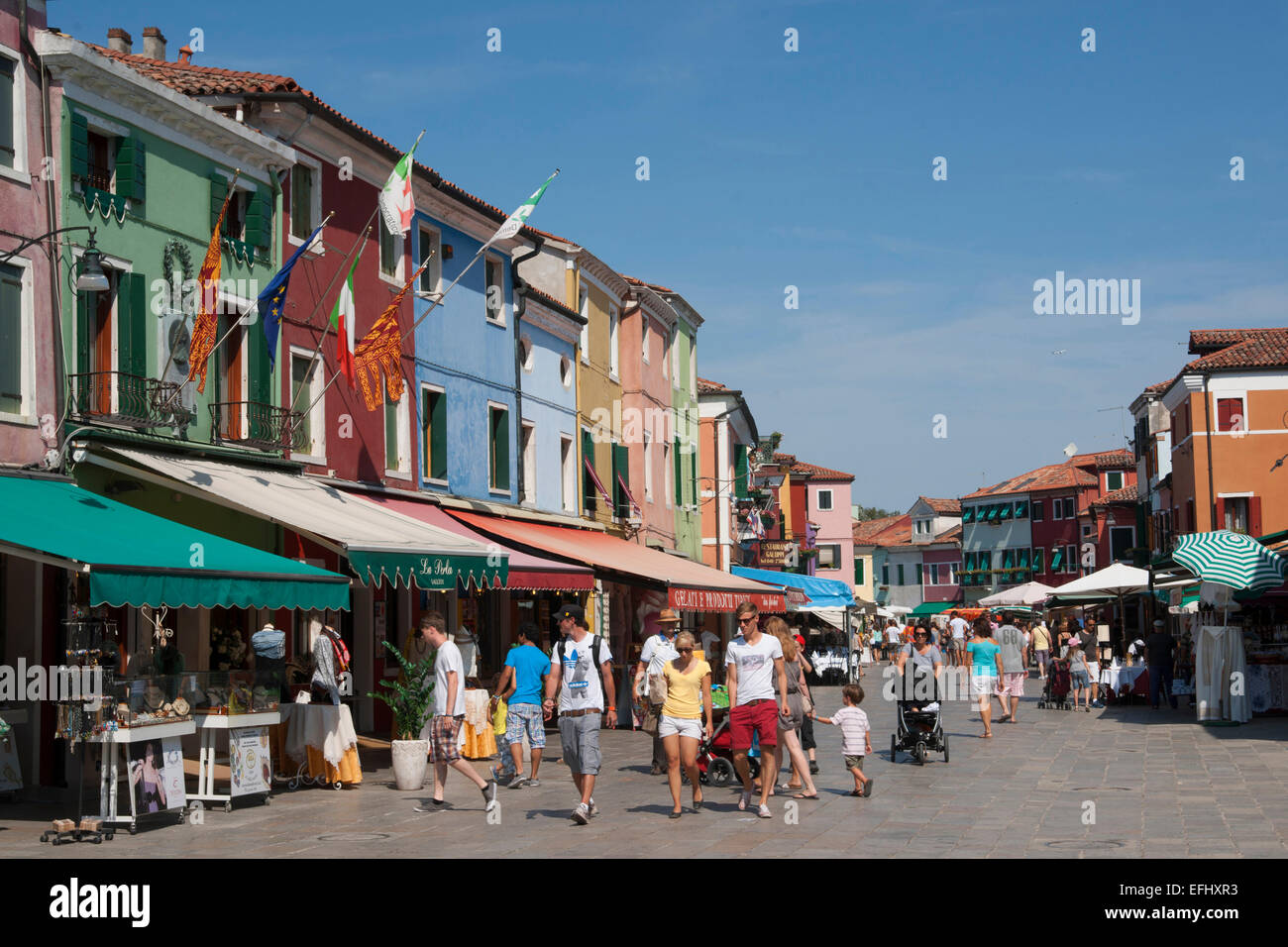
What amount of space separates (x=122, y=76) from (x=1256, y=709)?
65.0ft

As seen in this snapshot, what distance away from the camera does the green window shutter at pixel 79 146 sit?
16125 millimetres

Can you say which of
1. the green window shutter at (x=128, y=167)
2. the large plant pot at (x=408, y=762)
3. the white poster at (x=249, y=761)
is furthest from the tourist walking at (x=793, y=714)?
the green window shutter at (x=128, y=167)

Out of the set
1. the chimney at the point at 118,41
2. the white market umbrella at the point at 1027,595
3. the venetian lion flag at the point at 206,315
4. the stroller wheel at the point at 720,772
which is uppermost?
the chimney at the point at 118,41

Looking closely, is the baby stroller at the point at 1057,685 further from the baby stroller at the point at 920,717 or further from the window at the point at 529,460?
the baby stroller at the point at 920,717

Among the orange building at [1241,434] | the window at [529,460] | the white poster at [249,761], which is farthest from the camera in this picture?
the orange building at [1241,434]

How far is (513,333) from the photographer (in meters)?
28.4

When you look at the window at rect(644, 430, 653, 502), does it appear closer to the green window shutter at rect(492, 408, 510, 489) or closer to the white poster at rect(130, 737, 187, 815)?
the green window shutter at rect(492, 408, 510, 489)

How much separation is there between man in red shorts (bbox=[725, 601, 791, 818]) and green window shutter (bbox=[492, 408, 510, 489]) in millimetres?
14666

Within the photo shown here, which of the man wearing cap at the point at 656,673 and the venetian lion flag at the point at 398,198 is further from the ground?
the venetian lion flag at the point at 398,198

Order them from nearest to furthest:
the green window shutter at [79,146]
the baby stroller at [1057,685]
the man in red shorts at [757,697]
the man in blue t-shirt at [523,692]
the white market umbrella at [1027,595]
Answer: the man in red shorts at [757,697], the man in blue t-shirt at [523,692], the green window shutter at [79,146], the baby stroller at [1057,685], the white market umbrella at [1027,595]

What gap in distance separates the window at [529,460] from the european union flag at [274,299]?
1018 cm
